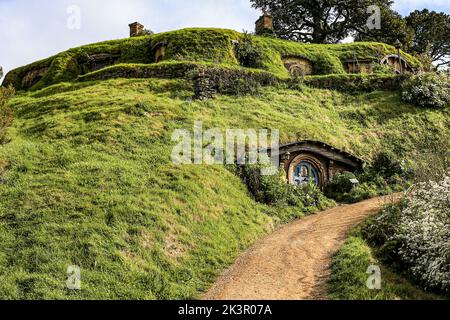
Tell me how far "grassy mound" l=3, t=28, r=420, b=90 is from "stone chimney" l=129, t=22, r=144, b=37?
3.45 metres

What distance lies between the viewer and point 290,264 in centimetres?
1329

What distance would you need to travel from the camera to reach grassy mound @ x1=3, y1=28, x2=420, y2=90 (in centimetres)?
3234

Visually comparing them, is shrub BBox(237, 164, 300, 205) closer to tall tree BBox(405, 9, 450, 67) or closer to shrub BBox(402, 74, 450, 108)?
shrub BBox(402, 74, 450, 108)

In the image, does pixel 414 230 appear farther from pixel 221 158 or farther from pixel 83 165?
pixel 83 165

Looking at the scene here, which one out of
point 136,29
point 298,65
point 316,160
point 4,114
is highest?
point 136,29

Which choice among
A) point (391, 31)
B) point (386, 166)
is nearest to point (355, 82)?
point (386, 166)

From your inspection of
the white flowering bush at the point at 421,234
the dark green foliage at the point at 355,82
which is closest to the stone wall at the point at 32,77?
the dark green foliage at the point at 355,82

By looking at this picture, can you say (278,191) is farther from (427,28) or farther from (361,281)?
(427,28)

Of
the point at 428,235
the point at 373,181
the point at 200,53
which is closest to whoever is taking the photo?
the point at 428,235

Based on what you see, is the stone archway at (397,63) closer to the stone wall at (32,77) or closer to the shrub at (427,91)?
the shrub at (427,91)

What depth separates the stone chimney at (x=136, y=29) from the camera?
130 feet

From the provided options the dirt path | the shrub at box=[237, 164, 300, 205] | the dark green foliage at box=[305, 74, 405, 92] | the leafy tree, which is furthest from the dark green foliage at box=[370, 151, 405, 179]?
the leafy tree

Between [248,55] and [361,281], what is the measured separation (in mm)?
24122

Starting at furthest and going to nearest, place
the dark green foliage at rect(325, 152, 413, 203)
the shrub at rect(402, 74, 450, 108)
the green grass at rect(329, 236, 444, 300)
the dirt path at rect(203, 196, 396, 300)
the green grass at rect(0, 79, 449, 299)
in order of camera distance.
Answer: the shrub at rect(402, 74, 450, 108) → the dark green foliage at rect(325, 152, 413, 203) → the green grass at rect(0, 79, 449, 299) → the dirt path at rect(203, 196, 396, 300) → the green grass at rect(329, 236, 444, 300)
